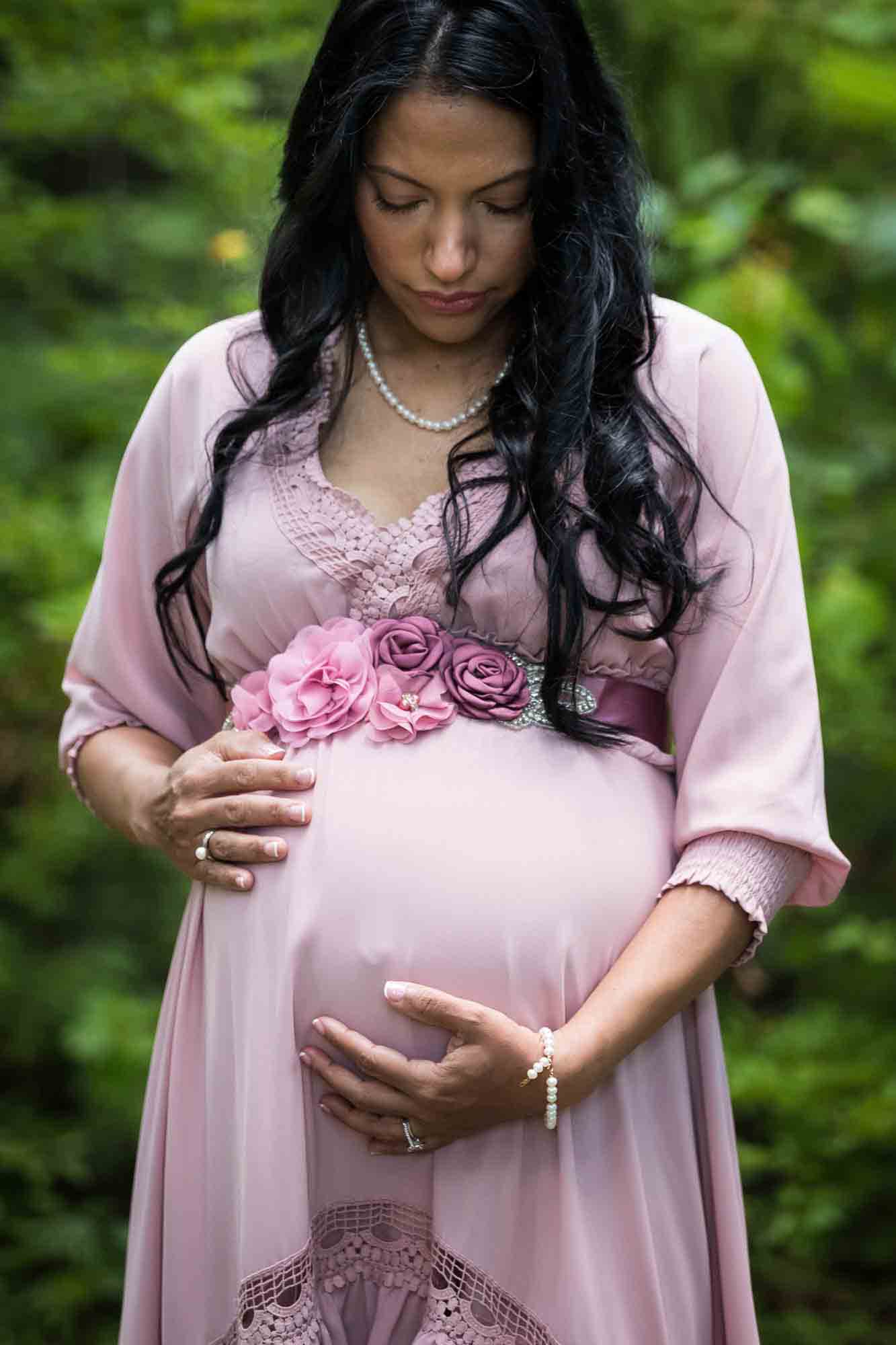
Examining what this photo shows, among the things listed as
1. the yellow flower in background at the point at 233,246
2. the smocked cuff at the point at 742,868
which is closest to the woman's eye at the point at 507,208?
the smocked cuff at the point at 742,868

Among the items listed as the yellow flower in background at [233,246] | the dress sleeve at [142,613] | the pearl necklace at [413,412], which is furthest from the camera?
the yellow flower in background at [233,246]

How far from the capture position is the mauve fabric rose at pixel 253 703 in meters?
1.88

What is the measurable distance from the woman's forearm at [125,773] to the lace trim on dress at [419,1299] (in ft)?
1.87

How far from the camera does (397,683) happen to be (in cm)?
179

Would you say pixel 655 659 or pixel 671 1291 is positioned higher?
pixel 655 659

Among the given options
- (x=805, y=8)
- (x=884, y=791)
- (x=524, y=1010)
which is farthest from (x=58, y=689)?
(x=805, y=8)

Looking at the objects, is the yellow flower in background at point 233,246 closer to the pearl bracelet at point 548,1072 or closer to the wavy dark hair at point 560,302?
the wavy dark hair at point 560,302

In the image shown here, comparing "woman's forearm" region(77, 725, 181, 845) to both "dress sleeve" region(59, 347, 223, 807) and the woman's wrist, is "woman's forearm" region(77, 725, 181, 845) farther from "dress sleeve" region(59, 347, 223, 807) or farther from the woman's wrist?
the woman's wrist

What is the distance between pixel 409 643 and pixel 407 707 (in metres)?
0.08

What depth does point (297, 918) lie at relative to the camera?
1.74 meters

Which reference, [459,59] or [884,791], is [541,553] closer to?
[459,59]

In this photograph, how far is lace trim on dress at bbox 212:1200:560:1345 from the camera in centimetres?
173

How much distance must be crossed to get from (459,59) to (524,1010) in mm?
1043

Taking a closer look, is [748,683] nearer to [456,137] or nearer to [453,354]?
[453,354]
